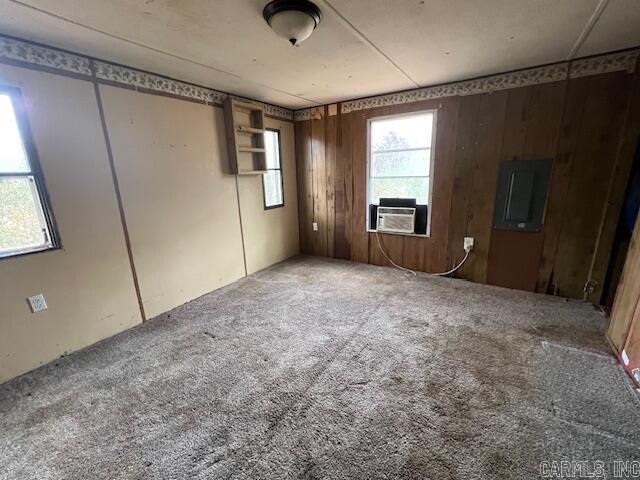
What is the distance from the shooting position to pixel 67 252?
2023 millimetres

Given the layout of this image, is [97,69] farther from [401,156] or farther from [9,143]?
[401,156]

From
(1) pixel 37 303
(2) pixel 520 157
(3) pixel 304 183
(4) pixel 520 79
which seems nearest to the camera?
(1) pixel 37 303

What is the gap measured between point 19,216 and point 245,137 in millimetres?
2163

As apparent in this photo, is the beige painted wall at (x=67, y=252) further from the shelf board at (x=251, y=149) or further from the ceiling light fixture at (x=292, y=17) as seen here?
the ceiling light fixture at (x=292, y=17)

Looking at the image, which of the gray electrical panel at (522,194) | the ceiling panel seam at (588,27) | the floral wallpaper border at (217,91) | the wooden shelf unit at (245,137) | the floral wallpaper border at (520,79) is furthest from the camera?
the wooden shelf unit at (245,137)

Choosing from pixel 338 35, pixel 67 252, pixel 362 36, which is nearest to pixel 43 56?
pixel 67 252

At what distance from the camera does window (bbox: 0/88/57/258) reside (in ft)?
5.71

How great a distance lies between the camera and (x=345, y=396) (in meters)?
1.62

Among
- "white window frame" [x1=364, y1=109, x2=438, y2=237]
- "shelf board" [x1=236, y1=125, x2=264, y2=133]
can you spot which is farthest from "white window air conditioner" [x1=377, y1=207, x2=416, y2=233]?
"shelf board" [x1=236, y1=125, x2=264, y2=133]

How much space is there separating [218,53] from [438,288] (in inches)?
119

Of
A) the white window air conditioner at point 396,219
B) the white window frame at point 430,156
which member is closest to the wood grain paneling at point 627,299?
the white window frame at point 430,156

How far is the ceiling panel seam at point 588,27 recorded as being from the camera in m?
1.54

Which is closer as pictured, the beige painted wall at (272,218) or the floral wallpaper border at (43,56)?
the floral wallpaper border at (43,56)

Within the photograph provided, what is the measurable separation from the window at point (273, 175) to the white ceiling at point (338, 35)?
1150mm
